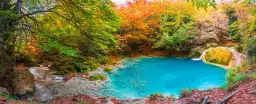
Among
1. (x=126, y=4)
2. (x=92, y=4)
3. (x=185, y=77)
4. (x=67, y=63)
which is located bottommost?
(x=185, y=77)

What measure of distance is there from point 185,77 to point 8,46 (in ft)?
30.5

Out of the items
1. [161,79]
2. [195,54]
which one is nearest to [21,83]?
[161,79]

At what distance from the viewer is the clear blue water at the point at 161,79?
989cm

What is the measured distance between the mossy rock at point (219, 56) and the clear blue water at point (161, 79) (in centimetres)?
74

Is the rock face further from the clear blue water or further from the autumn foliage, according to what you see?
the autumn foliage

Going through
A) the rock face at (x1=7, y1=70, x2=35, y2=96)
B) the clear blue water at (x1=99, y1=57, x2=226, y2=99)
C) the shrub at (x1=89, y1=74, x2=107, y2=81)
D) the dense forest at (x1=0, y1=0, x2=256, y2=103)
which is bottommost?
the clear blue water at (x1=99, y1=57, x2=226, y2=99)

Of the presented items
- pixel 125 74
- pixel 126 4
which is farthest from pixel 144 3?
pixel 125 74

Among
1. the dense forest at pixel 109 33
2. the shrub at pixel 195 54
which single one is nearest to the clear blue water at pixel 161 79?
the dense forest at pixel 109 33

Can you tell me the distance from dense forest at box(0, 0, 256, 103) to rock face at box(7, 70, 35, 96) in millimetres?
34

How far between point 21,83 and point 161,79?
7317 millimetres

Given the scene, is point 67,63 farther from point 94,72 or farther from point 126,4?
point 126,4

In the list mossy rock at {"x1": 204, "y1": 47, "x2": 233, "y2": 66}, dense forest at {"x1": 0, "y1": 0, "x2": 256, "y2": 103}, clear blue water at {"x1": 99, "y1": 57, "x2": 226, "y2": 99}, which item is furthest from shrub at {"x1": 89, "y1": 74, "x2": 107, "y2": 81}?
mossy rock at {"x1": 204, "y1": 47, "x2": 233, "y2": 66}

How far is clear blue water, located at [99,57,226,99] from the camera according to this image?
32.5 ft

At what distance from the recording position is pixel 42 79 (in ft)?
33.7
